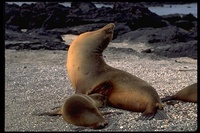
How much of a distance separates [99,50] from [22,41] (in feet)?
22.6

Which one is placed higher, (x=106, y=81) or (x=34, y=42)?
(x=106, y=81)

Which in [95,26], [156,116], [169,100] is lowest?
[95,26]

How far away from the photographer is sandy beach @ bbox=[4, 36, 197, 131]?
14.0 feet

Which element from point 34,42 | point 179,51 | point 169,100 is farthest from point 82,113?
point 34,42

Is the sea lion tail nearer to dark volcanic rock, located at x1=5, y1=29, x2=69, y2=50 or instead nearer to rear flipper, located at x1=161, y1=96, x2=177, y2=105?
rear flipper, located at x1=161, y1=96, x2=177, y2=105

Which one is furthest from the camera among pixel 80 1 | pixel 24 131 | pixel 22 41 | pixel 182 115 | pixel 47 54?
pixel 80 1

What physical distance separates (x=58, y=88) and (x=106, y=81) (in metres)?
1.30

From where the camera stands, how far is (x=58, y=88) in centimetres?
609

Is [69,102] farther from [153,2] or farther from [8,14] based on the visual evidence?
[153,2]

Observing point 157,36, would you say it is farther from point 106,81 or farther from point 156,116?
point 156,116

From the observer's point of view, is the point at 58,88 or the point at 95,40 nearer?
the point at 95,40

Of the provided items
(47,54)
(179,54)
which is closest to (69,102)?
(47,54)

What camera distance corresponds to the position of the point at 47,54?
406 inches

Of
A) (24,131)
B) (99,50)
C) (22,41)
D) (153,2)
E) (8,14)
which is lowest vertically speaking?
(153,2)
